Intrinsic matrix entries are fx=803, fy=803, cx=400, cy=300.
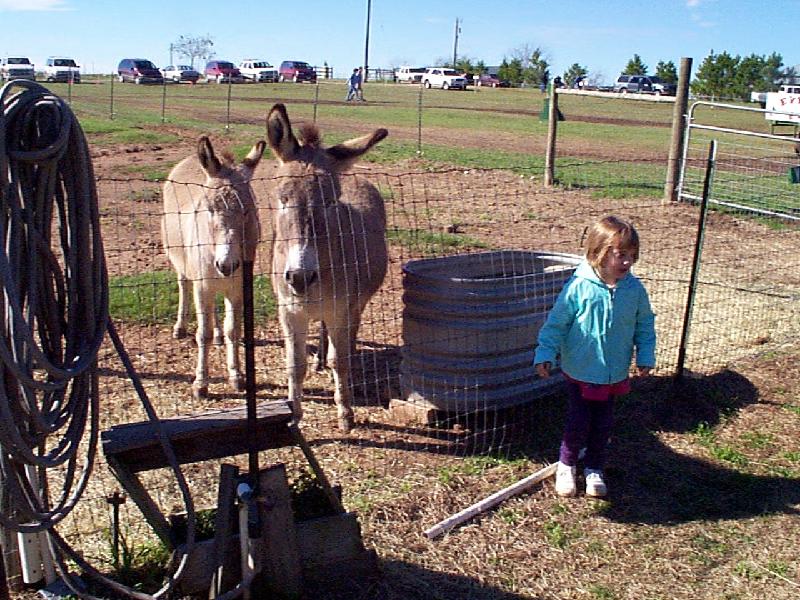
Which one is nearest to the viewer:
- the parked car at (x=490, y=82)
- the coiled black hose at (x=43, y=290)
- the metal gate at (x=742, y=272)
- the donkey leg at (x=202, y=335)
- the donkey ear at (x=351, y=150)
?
the coiled black hose at (x=43, y=290)

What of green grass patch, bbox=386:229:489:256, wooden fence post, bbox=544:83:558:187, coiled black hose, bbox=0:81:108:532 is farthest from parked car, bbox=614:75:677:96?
coiled black hose, bbox=0:81:108:532

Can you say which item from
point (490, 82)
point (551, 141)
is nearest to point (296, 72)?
point (490, 82)

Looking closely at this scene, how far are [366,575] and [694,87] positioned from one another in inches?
2568

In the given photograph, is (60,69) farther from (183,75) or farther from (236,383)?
(236,383)

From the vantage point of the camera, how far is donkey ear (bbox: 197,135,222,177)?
5832 millimetres

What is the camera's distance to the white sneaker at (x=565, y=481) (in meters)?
4.58

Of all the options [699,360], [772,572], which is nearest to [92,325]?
[772,572]

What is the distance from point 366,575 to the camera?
12.1ft

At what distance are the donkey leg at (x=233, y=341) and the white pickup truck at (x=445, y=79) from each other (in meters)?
58.4

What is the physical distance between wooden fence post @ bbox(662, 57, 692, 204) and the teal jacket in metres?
9.02

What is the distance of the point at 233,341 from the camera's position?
6055 millimetres

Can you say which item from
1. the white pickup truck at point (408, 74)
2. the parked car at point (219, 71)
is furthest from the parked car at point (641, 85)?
the parked car at point (219, 71)

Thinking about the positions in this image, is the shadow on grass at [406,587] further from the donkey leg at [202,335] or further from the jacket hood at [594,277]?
the donkey leg at [202,335]

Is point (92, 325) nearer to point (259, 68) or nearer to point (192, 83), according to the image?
point (192, 83)
